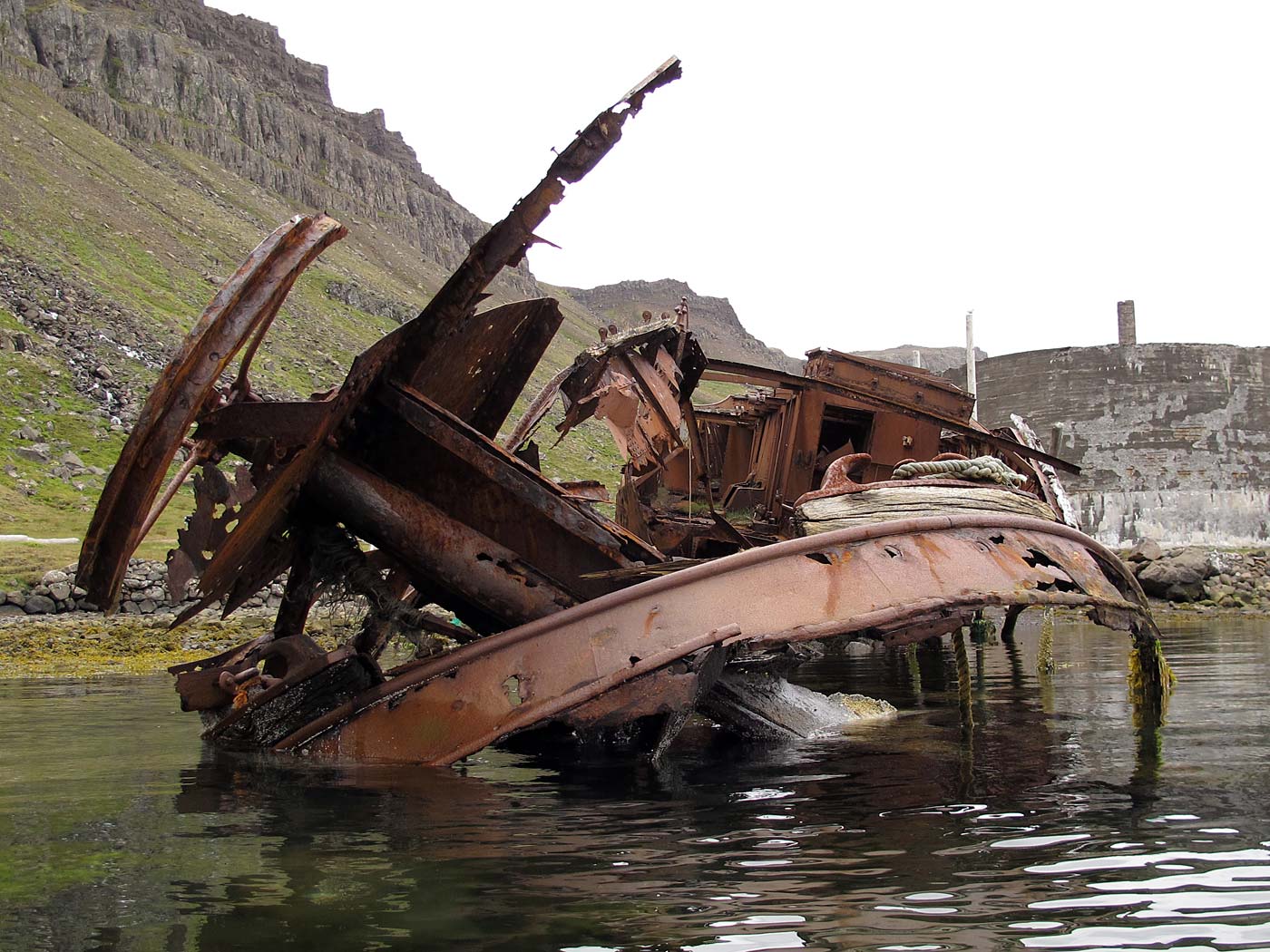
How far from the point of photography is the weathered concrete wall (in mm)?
29109

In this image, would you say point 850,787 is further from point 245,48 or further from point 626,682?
point 245,48

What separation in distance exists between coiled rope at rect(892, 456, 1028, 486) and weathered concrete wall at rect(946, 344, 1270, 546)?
24484 mm

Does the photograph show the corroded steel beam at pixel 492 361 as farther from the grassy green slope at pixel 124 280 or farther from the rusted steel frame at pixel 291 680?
the grassy green slope at pixel 124 280

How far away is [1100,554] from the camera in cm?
645

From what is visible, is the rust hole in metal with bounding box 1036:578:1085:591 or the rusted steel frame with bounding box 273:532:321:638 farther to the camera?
the rusted steel frame with bounding box 273:532:321:638

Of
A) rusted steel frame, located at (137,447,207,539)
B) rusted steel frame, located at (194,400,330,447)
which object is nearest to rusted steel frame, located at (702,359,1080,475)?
rusted steel frame, located at (194,400,330,447)

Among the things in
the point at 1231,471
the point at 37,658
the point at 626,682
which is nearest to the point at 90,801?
the point at 626,682

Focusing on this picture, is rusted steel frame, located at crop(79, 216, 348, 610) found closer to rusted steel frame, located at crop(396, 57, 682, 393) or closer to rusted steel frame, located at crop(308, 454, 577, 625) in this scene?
rusted steel frame, located at crop(396, 57, 682, 393)

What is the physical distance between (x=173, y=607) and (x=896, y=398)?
49.4 ft

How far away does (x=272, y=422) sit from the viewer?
5.23 meters

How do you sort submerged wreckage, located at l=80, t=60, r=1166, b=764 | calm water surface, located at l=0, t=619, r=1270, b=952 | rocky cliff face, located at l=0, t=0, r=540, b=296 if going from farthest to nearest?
rocky cliff face, located at l=0, t=0, r=540, b=296 < submerged wreckage, located at l=80, t=60, r=1166, b=764 < calm water surface, located at l=0, t=619, r=1270, b=952

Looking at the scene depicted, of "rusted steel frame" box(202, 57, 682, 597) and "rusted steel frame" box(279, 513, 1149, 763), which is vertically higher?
"rusted steel frame" box(202, 57, 682, 597)

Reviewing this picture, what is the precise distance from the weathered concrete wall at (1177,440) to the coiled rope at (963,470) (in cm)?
2448

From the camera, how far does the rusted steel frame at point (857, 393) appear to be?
8.88 meters
